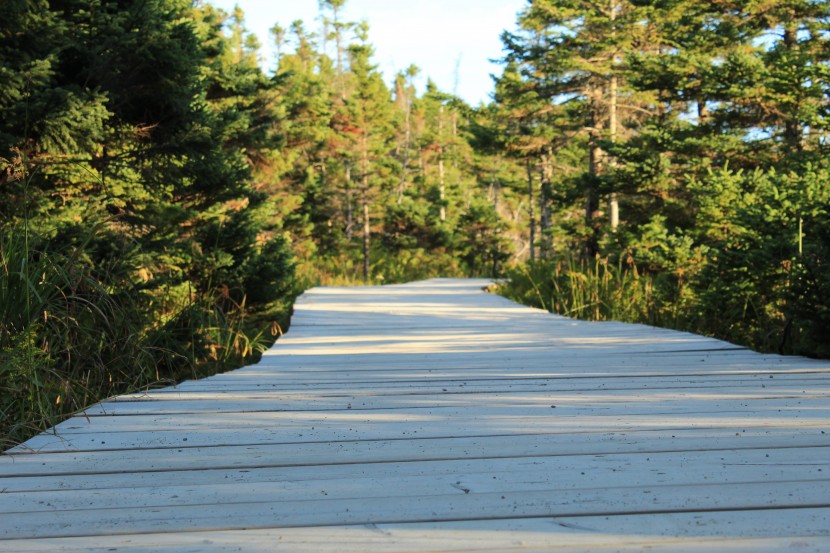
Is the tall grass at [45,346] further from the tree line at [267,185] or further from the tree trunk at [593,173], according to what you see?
the tree trunk at [593,173]

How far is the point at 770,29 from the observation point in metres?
11.1

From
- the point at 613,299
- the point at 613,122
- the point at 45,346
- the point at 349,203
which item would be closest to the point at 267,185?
the point at 613,122

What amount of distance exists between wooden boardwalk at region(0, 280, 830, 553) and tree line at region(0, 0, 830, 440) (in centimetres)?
57

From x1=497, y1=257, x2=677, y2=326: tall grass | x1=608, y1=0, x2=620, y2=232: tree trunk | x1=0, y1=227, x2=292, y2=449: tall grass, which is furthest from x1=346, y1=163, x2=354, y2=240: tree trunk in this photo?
x1=0, y1=227, x2=292, y2=449: tall grass

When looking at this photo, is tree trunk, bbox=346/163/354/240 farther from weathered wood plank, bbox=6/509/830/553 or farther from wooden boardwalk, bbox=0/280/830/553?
weathered wood plank, bbox=6/509/830/553

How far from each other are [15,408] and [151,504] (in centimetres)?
126

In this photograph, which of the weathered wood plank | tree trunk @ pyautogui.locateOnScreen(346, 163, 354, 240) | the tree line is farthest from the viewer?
tree trunk @ pyautogui.locateOnScreen(346, 163, 354, 240)

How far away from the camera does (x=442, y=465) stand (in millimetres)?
1691

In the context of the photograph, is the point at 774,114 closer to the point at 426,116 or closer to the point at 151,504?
the point at 151,504

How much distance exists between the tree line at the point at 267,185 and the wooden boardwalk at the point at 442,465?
22.6 inches

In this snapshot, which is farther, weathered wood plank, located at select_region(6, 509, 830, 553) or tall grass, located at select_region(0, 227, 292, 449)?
tall grass, located at select_region(0, 227, 292, 449)

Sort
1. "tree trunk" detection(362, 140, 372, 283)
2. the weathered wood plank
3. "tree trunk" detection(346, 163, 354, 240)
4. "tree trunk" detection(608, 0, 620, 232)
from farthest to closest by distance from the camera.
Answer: "tree trunk" detection(346, 163, 354, 240)
"tree trunk" detection(362, 140, 372, 283)
"tree trunk" detection(608, 0, 620, 232)
the weathered wood plank

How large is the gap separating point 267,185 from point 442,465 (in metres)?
14.9

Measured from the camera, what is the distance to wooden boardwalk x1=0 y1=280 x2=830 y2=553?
126cm
